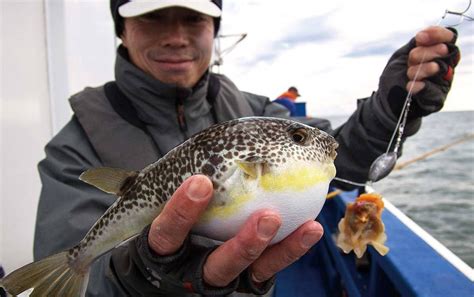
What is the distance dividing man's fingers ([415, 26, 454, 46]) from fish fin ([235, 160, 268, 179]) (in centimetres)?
139

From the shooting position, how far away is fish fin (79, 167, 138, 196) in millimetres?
1374

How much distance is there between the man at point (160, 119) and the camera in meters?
1.51

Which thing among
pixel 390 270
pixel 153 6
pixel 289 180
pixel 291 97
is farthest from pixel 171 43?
pixel 291 97

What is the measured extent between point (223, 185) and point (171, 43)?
1.25 m

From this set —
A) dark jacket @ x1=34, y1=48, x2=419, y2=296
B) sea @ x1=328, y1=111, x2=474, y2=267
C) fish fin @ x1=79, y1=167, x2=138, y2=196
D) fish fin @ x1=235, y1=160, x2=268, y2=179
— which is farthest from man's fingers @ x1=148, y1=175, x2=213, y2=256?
sea @ x1=328, y1=111, x2=474, y2=267

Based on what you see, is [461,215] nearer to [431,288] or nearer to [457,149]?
[431,288]

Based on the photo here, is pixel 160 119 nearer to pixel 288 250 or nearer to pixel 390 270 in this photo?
pixel 288 250

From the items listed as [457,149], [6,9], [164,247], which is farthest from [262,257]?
[457,149]

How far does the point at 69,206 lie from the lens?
5.95 ft

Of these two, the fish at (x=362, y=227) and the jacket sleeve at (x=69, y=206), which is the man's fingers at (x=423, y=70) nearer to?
the fish at (x=362, y=227)

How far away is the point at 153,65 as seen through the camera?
7.25 ft

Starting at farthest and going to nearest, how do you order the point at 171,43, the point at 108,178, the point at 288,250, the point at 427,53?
the point at 171,43 → the point at 427,53 → the point at 108,178 → the point at 288,250

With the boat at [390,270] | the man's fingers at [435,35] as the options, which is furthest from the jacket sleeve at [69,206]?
the man's fingers at [435,35]

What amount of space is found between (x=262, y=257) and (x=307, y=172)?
341mm
